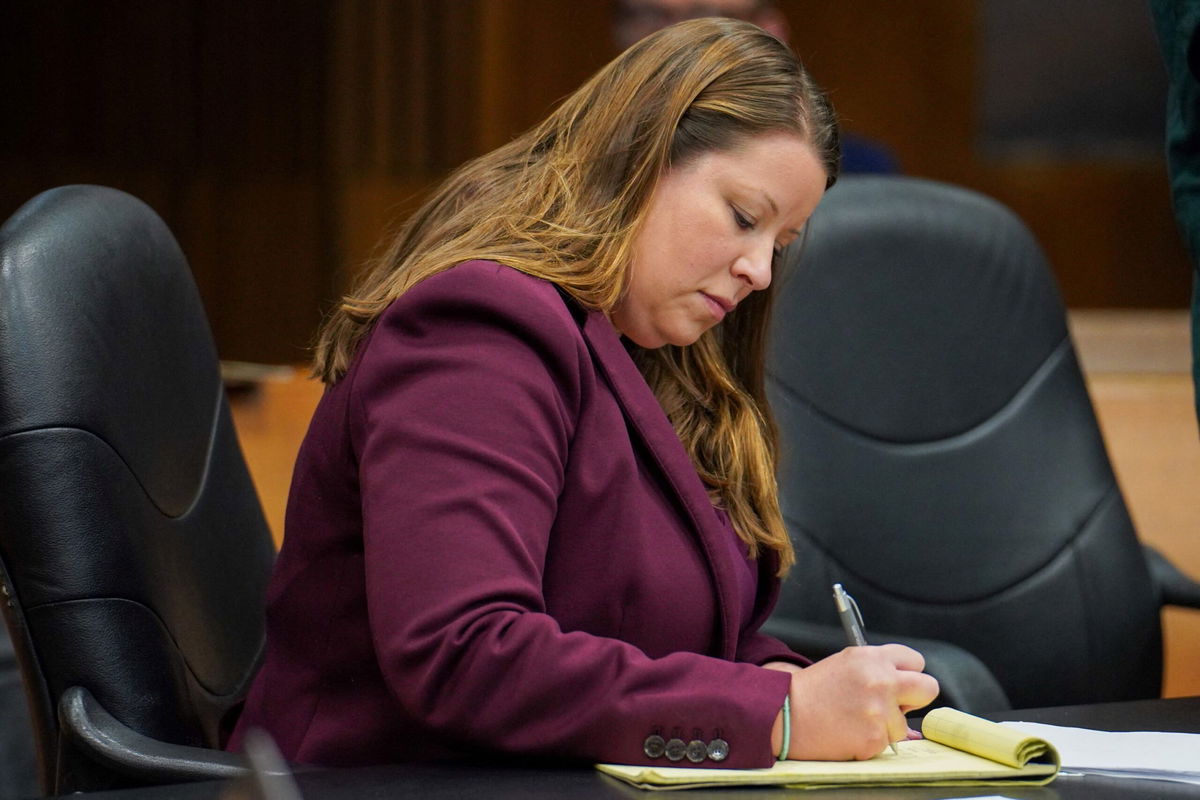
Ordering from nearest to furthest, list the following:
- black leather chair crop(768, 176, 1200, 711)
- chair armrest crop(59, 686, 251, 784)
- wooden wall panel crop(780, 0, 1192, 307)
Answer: chair armrest crop(59, 686, 251, 784) < black leather chair crop(768, 176, 1200, 711) < wooden wall panel crop(780, 0, 1192, 307)

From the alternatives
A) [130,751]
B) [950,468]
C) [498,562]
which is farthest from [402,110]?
[498,562]

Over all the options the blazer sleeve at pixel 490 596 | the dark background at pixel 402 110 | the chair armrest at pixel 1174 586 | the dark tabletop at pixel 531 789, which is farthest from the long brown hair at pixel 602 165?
the dark background at pixel 402 110

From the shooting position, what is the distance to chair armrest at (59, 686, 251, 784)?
1057 millimetres

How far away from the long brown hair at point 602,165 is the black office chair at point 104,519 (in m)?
0.18

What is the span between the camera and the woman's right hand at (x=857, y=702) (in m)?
0.93

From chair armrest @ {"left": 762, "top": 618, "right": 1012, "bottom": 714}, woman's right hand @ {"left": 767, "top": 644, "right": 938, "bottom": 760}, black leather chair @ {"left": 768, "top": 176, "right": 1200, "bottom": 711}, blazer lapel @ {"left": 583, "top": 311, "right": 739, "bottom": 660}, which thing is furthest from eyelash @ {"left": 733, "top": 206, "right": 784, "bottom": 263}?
black leather chair @ {"left": 768, "top": 176, "right": 1200, "bottom": 711}

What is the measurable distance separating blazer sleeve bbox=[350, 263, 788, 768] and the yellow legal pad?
0.02 m

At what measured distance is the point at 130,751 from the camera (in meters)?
1.08

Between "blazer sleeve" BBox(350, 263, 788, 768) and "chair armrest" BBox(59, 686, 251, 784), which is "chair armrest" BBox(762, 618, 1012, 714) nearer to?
"blazer sleeve" BBox(350, 263, 788, 768)

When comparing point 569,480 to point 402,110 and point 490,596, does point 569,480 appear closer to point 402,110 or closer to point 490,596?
point 490,596

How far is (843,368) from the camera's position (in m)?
1.85

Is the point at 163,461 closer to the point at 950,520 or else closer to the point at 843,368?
the point at 843,368

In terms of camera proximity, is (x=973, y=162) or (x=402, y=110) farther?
(x=973, y=162)

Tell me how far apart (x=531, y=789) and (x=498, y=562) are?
0.14m
